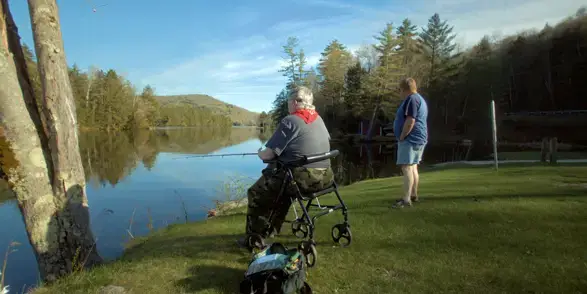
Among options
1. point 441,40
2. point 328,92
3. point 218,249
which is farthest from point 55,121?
point 441,40

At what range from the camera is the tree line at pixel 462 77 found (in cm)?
4444

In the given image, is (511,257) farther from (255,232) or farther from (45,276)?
(45,276)

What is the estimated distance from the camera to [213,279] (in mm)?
3238

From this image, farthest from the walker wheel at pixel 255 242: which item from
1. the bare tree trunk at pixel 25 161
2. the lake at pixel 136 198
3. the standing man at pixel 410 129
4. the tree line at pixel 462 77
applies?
the tree line at pixel 462 77

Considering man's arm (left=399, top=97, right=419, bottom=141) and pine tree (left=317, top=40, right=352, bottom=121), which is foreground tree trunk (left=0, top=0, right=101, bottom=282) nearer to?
man's arm (left=399, top=97, right=419, bottom=141)

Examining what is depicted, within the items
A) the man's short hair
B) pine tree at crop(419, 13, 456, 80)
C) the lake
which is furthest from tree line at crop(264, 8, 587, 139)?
the man's short hair

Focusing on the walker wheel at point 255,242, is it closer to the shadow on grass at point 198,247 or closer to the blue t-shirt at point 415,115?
the shadow on grass at point 198,247

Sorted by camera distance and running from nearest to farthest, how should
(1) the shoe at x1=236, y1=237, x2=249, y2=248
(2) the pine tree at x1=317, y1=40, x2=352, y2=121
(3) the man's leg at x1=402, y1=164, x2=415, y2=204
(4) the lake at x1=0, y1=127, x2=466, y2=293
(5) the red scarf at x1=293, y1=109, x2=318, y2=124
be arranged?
(5) the red scarf at x1=293, y1=109, x2=318, y2=124 → (1) the shoe at x1=236, y1=237, x2=249, y2=248 → (3) the man's leg at x1=402, y1=164, x2=415, y2=204 → (4) the lake at x1=0, y1=127, x2=466, y2=293 → (2) the pine tree at x1=317, y1=40, x2=352, y2=121

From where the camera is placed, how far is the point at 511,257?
11.1ft

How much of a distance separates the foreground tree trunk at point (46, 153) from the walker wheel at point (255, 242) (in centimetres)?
205

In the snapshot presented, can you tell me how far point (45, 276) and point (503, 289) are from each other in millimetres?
5021

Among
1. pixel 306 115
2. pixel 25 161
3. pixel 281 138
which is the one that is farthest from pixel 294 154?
pixel 25 161

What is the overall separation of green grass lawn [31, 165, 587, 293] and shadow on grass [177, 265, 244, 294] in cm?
1

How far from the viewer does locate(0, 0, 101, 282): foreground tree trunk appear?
143 inches
